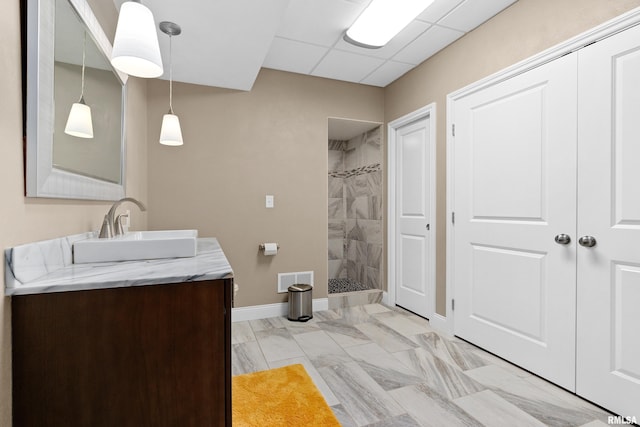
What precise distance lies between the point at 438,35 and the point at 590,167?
1.45 m

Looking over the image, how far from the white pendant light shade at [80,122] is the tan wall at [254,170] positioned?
1.45 meters

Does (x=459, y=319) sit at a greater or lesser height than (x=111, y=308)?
lesser

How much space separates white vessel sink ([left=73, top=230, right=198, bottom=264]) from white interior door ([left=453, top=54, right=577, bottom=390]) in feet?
6.41

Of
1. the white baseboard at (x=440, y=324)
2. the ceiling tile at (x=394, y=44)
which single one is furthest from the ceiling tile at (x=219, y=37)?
the white baseboard at (x=440, y=324)

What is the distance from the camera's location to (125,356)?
33.3 inches

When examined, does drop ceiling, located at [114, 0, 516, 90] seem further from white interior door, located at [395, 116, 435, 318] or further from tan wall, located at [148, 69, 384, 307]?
white interior door, located at [395, 116, 435, 318]

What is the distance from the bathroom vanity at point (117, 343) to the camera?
792mm

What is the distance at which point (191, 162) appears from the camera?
2.73 meters

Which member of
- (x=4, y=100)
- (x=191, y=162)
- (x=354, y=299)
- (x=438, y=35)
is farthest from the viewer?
(x=354, y=299)

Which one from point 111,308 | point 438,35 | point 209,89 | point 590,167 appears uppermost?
point 438,35

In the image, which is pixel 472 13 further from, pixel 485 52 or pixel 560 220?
pixel 560 220

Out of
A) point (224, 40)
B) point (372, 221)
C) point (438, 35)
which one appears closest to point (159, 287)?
point (224, 40)

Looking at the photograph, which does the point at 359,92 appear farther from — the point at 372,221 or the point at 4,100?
the point at 4,100

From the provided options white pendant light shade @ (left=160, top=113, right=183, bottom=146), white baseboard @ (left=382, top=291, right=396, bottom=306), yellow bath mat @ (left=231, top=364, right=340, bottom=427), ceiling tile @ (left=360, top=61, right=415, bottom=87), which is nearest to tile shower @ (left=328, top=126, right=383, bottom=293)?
white baseboard @ (left=382, top=291, right=396, bottom=306)
